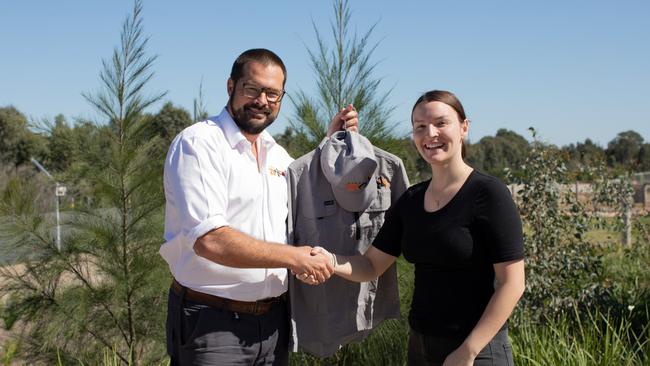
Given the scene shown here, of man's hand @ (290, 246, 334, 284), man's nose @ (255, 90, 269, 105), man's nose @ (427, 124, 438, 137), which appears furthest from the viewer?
man's nose @ (255, 90, 269, 105)

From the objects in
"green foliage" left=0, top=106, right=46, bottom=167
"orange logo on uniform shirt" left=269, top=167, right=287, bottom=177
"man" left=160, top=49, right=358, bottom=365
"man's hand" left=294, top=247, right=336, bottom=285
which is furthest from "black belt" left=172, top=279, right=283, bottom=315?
"green foliage" left=0, top=106, right=46, bottom=167

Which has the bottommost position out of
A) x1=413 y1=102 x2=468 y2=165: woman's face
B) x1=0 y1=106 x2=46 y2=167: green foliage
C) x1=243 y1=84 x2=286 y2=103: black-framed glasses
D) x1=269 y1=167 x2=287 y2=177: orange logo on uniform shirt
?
x1=269 y1=167 x2=287 y2=177: orange logo on uniform shirt

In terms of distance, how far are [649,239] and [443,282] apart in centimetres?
601

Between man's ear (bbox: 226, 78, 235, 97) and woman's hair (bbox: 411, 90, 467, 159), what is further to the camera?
man's ear (bbox: 226, 78, 235, 97)

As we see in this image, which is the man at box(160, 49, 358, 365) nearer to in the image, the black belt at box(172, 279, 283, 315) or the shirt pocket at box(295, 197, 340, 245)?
the black belt at box(172, 279, 283, 315)

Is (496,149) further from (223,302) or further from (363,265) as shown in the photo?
(223,302)

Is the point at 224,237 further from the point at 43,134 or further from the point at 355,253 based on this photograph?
the point at 43,134

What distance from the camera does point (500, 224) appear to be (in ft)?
7.43

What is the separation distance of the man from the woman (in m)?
0.48

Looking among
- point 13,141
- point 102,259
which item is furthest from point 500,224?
point 13,141

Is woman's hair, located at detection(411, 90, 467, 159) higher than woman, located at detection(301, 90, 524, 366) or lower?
higher

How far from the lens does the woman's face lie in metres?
2.43

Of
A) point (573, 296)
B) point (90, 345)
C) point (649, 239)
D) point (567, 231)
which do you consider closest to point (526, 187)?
point (567, 231)

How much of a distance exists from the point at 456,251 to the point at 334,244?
0.85 metres
